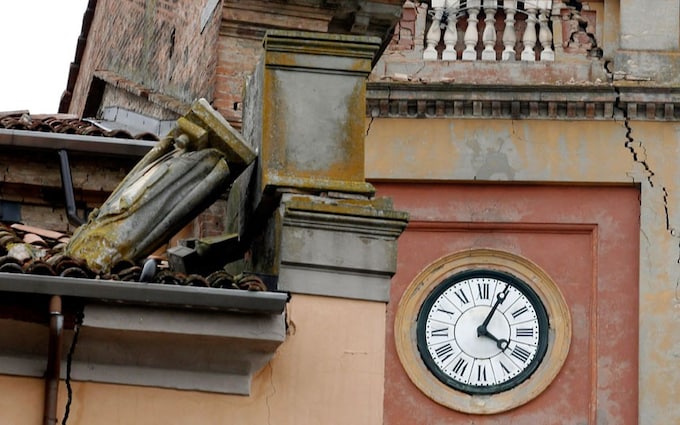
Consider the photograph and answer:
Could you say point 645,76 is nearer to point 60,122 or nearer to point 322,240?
point 60,122

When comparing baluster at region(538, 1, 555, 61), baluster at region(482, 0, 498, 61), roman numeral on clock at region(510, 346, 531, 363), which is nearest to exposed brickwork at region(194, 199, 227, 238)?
roman numeral on clock at region(510, 346, 531, 363)

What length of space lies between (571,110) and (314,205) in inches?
430

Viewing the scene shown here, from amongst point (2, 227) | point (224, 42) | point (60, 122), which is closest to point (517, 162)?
point (224, 42)

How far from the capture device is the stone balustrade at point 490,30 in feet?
86.7

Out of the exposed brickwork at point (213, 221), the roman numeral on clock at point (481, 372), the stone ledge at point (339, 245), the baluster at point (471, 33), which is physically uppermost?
the baluster at point (471, 33)

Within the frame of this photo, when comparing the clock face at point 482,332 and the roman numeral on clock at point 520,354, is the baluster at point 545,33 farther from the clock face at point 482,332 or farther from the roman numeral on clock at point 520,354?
the roman numeral on clock at point 520,354

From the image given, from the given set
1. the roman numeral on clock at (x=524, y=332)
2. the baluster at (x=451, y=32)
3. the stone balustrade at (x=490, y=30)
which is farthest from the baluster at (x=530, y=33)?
the roman numeral on clock at (x=524, y=332)

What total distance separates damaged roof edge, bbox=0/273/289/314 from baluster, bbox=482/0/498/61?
12228 millimetres

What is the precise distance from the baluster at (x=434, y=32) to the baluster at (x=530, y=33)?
0.77m

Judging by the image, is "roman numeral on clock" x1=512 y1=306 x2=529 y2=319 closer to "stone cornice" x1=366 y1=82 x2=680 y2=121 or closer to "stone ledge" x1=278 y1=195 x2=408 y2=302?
"stone cornice" x1=366 y1=82 x2=680 y2=121

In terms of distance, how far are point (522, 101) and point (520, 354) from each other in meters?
2.22

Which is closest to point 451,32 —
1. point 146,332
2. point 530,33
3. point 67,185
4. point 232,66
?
point 530,33

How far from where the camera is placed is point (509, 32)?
26.5 m

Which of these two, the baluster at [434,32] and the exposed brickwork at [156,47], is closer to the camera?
the exposed brickwork at [156,47]
